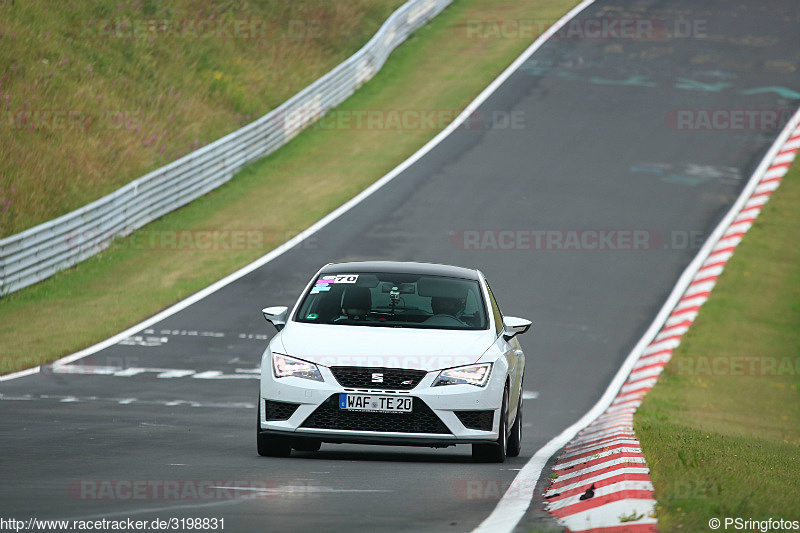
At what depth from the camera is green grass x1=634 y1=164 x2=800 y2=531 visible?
7418 millimetres

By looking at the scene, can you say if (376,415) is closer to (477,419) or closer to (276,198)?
(477,419)

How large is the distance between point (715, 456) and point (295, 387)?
332 cm

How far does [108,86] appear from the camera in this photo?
108ft

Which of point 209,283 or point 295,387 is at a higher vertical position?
point 295,387

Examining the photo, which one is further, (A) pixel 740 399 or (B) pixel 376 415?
(A) pixel 740 399

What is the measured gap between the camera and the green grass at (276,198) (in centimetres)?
2103

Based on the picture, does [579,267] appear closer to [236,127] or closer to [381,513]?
[236,127]

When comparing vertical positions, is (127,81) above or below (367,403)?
below

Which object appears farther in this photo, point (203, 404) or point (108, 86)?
point (108, 86)

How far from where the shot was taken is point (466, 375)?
9.95m

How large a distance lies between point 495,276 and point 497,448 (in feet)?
41.9

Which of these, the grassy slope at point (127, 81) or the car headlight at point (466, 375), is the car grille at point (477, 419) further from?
the grassy slope at point (127, 81)

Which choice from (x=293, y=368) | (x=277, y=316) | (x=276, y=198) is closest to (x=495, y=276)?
(x=276, y=198)

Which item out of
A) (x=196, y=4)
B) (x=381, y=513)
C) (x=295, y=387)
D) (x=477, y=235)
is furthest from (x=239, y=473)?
(x=196, y=4)
